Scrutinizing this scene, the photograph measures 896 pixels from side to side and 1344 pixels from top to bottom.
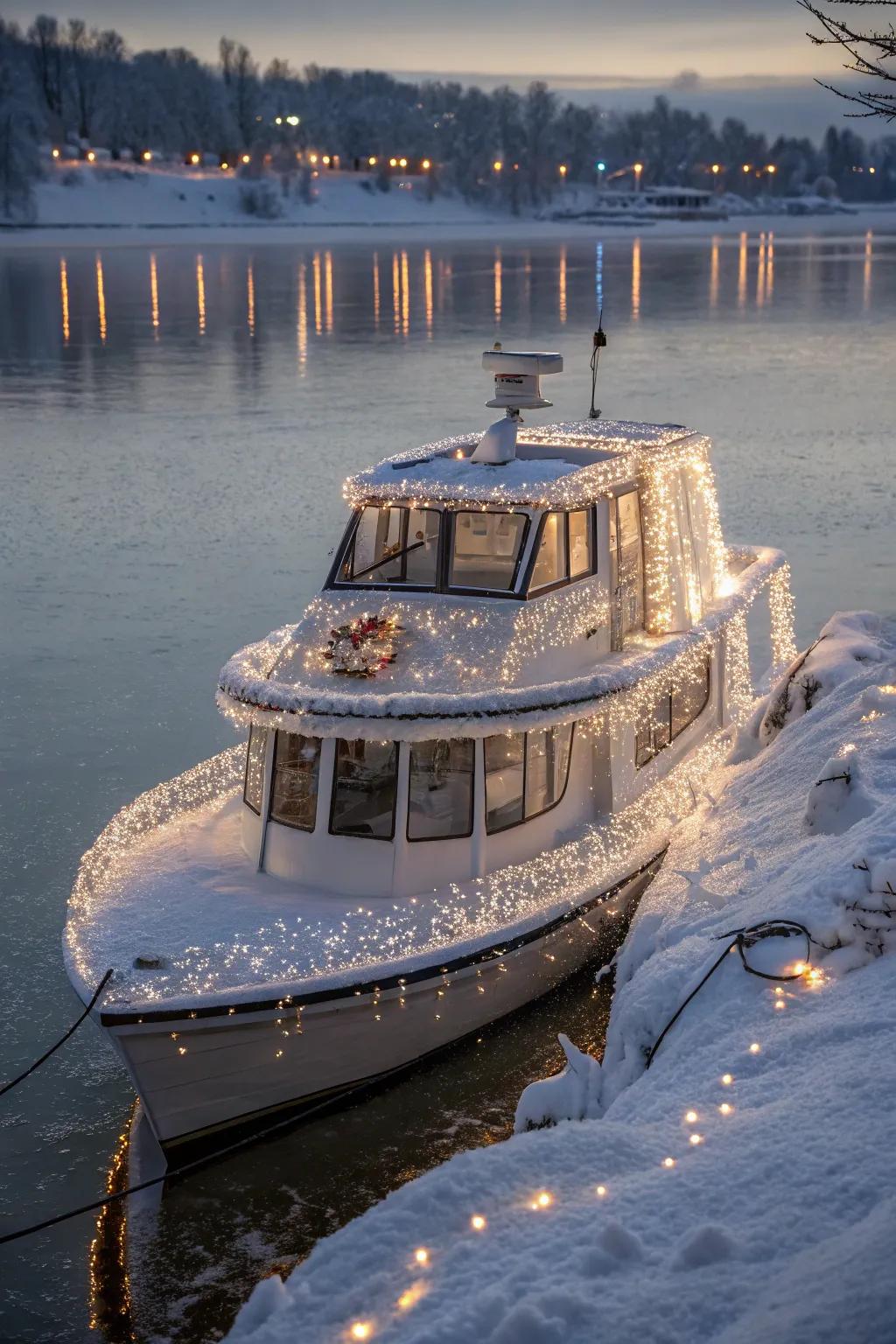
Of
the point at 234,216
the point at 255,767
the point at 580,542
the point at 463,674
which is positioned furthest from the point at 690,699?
the point at 234,216

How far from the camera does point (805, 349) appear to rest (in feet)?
154

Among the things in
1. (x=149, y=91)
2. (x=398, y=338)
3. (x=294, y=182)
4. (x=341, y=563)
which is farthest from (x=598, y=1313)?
(x=149, y=91)

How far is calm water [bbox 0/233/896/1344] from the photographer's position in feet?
29.9

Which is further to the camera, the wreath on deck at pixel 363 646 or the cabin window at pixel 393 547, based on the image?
the cabin window at pixel 393 547

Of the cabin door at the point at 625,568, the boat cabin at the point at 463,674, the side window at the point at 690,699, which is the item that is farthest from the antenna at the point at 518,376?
the side window at the point at 690,699

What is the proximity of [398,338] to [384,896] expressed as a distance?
43400 mm

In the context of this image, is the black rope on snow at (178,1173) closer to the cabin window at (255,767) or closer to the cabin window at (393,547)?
the cabin window at (255,767)

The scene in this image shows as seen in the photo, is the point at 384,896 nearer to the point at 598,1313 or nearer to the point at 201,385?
the point at 598,1313

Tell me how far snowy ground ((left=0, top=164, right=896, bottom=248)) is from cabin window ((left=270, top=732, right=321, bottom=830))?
4197 inches

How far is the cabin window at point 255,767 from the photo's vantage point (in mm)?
10750

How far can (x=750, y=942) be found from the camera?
8.36m

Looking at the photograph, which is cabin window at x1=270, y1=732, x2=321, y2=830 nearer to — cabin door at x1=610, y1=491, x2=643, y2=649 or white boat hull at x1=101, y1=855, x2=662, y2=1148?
white boat hull at x1=101, y1=855, x2=662, y2=1148

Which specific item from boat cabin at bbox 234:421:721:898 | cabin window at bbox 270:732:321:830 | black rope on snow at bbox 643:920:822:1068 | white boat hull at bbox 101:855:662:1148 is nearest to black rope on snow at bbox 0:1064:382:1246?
white boat hull at bbox 101:855:662:1148

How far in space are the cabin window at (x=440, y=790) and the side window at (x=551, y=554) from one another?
153 cm
